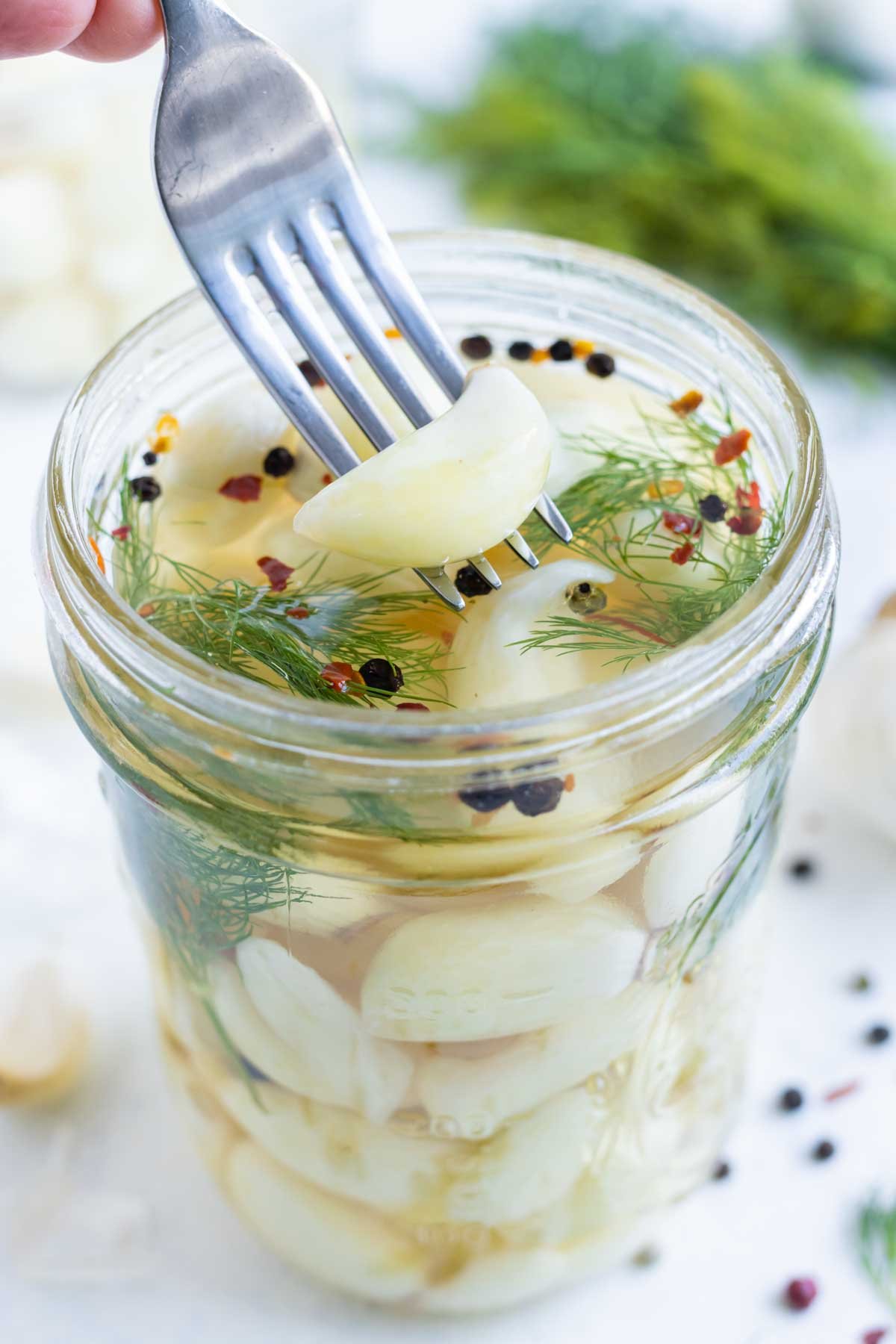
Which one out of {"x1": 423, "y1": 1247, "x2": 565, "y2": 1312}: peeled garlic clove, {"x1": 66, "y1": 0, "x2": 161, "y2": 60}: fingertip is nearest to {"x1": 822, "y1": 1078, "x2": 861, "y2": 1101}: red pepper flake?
{"x1": 423, "y1": 1247, "x2": 565, "y2": 1312}: peeled garlic clove

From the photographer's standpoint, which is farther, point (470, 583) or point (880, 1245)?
point (880, 1245)

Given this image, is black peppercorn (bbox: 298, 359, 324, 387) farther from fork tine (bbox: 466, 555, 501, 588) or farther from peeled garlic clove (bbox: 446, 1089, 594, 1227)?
peeled garlic clove (bbox: 446, 1089, 594, 1227)

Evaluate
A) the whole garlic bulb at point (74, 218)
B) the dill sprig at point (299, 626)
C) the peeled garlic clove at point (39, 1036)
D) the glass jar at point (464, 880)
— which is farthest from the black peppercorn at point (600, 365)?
the whole garlic bulb at point (74, 218)

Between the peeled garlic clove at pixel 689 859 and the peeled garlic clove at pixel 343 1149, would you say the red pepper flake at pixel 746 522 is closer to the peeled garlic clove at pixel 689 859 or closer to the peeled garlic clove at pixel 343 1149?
the peeled garlic clove at pixel 689 859

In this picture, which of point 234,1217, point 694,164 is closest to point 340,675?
point 234,1217

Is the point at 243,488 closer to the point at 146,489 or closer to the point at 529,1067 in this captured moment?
the point at 146,489
